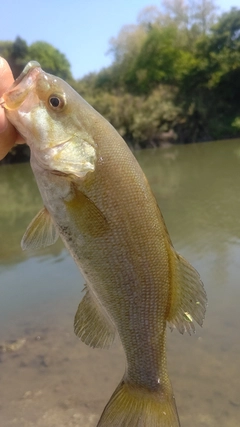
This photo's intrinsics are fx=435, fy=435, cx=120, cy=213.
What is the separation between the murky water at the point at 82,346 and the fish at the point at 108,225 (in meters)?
3.18

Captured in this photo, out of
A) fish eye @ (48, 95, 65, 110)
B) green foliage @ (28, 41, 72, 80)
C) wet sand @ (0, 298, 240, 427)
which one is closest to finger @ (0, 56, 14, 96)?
fish eye @ (48, 95, 65, 110)

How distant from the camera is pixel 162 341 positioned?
2.18m

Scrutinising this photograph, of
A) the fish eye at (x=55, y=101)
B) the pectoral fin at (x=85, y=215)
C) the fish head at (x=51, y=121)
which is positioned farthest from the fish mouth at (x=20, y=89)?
the pectoral fin at (x=85, y=215)

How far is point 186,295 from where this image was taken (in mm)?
2111

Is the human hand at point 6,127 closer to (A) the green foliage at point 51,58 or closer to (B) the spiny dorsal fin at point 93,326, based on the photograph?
(B) the spiny dorsal fin at point 93,326

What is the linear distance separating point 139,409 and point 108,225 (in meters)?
0.93

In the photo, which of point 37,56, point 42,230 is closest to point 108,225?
point 42,230

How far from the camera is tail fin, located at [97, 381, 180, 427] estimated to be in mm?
2057

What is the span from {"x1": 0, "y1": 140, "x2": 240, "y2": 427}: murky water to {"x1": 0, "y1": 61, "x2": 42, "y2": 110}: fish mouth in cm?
403

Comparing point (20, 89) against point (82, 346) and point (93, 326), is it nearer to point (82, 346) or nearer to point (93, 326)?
point (93, 326)

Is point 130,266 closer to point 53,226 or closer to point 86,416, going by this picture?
point 53,226

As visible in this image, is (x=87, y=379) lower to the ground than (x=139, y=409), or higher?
lower

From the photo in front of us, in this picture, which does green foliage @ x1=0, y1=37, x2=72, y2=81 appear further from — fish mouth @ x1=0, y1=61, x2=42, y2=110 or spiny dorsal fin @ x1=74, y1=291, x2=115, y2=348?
spiny dorsal fin @ x1=74, y1=291, x2=115, y2=348

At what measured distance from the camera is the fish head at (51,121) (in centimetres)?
194
